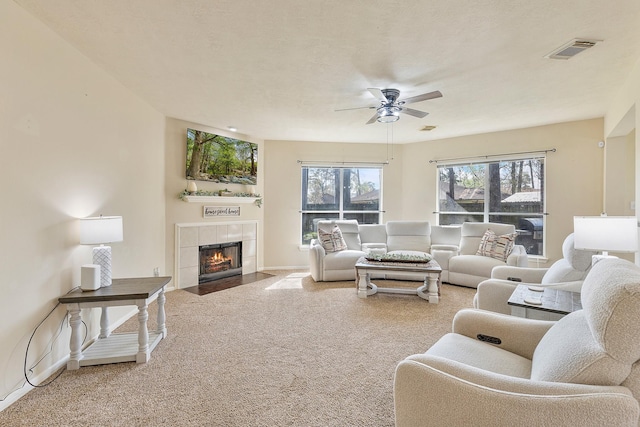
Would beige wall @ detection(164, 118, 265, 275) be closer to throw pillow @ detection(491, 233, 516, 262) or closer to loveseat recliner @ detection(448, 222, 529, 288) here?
loveseat recliner @ detection(448, 222, 529, 288)

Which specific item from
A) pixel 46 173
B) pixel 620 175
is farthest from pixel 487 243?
pixel 46 173

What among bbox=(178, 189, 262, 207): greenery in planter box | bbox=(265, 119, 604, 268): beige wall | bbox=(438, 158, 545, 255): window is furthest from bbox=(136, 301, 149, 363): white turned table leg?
bbox=(438, 158, 545, 255): window

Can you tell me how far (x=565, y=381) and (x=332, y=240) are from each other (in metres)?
4.23

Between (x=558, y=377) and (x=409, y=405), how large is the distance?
22.2 inches

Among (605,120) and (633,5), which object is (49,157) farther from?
(605,120)

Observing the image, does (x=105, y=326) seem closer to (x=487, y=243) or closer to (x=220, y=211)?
(x=220, y=211)

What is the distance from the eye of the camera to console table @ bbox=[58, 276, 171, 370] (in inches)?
91.5

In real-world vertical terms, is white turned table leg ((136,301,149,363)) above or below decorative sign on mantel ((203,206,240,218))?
below

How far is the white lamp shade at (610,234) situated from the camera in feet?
7.39

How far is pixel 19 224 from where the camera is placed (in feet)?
6.66

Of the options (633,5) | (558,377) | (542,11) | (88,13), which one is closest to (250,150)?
(88,13)

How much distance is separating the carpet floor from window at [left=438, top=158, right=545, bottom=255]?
251 cm

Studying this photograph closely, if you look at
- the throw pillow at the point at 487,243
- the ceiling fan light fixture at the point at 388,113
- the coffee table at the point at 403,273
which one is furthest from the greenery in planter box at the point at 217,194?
the throw pillow at the point at 487,243

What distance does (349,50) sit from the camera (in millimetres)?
2498
